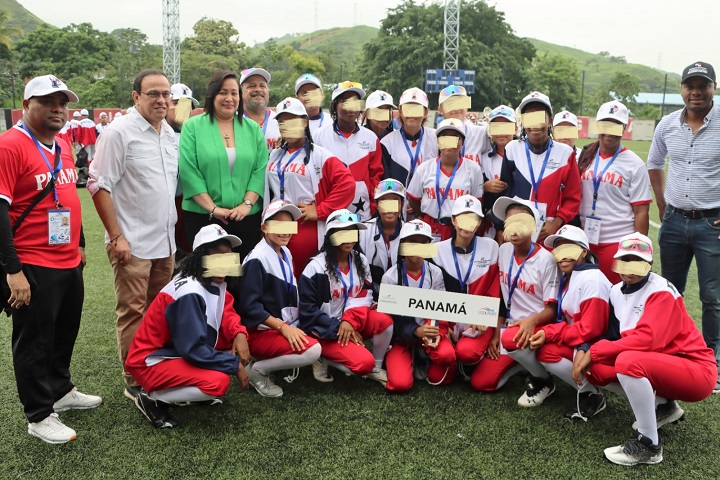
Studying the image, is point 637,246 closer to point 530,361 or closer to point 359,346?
point 530,361

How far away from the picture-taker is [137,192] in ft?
13.0

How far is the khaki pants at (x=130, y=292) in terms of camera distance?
A: 13.3 ft

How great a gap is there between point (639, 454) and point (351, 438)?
1656 mm

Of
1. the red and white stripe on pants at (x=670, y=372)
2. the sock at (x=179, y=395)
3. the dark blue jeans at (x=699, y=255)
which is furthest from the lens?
the dark blue jeans at (x=699, y=255)

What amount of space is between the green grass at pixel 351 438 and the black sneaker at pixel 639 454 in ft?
0.15

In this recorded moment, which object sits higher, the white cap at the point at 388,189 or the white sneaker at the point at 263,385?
the white cap at the point at 388,189

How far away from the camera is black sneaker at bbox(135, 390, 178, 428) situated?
3836mm

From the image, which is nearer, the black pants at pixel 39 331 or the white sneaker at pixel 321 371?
the black pants at pixel 39 331

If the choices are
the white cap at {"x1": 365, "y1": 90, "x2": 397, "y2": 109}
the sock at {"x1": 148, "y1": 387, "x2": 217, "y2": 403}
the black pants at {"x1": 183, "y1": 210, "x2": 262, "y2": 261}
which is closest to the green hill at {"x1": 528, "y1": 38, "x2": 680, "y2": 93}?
the white cap at {"x1": 365, "y1": 90, "x2": 397, "y2": 109}

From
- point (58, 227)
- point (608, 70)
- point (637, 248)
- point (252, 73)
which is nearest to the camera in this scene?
point (58, 227)

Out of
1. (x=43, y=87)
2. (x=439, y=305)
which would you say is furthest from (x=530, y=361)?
(x=43, y=87)

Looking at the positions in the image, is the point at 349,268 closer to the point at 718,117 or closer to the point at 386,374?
the point at 386,374

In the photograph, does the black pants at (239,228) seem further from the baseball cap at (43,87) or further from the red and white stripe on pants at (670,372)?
the red and white stripe on pants at (670,372)

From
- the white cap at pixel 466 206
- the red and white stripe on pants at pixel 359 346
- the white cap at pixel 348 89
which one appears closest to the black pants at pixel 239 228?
the red and white stripe on pants at pixel 359 346
